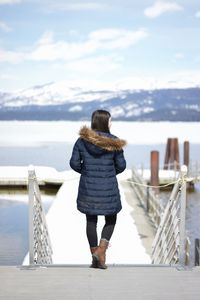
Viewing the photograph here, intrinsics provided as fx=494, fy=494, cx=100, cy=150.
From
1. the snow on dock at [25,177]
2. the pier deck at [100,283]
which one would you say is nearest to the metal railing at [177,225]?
the pier deck at [100,283]

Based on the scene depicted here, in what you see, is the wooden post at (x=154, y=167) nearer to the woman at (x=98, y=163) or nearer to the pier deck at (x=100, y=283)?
the pier deck at (x=100, y=283)

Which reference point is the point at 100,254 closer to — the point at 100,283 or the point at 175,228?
the point at 100,283

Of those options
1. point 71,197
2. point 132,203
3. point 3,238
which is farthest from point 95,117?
point 71,197

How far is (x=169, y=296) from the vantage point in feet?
13.3

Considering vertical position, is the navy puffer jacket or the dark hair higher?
the dark hair

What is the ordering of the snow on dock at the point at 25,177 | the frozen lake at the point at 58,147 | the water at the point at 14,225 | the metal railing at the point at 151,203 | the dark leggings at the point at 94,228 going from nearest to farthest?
the dark leggings at the point at 94,228, the water at the point at 14,225, the metal railing at the point at 151,203, the snow on dock at the point at 25,177, the frozen lake at the point at 58,147

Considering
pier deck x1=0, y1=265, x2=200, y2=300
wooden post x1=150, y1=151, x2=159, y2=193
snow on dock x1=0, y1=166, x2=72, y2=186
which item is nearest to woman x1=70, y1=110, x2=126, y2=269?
pier deck x1=0, y1=265, x2=200, y2=300

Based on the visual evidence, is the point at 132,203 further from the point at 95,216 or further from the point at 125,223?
the point at 95,216

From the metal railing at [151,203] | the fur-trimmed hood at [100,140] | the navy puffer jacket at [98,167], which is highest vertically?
the fur-trimmed hood at [100,140]

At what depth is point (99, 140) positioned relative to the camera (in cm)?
444

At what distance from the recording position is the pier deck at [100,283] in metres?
4.04

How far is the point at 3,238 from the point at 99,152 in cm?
969

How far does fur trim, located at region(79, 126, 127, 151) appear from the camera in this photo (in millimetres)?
4441

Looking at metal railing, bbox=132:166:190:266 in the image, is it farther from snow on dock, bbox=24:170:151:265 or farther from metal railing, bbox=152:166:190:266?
snow on dock, bbox=24:170:151:265
